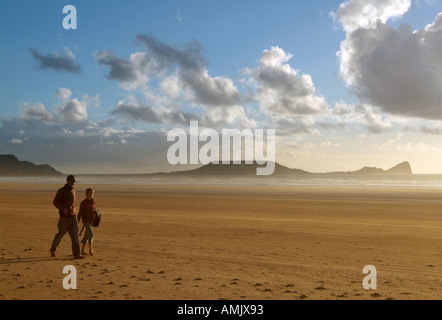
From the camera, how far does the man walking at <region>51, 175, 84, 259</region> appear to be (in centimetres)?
972

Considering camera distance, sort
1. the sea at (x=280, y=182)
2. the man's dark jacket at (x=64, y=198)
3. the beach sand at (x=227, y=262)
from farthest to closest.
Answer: the sea at (x=280, y=182) → the man's dark jacket at (x=64, y=198) → the beach sand at (x=227, y=262)

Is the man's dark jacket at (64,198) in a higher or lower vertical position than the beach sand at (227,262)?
higher

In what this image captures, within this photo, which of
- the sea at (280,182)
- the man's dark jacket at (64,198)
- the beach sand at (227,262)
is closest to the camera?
the beach sand at (227,262)

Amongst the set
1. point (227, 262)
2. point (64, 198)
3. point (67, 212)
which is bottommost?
point (227, 262)

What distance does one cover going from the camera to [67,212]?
973 cm

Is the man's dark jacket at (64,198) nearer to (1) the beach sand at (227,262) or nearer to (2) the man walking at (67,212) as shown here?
(2) the man walking at (67,212)

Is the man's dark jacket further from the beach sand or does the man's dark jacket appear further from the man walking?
the beach sand

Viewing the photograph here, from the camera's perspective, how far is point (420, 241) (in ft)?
43.1

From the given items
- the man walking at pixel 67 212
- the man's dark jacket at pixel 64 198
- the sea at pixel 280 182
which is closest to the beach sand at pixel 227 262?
the man walking at pixel 67 212

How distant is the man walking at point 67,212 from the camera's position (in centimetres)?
972

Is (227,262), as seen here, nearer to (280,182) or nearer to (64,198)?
(64,198)

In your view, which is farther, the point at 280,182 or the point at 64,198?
the point at 280,182

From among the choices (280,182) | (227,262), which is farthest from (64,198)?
(280,182)
